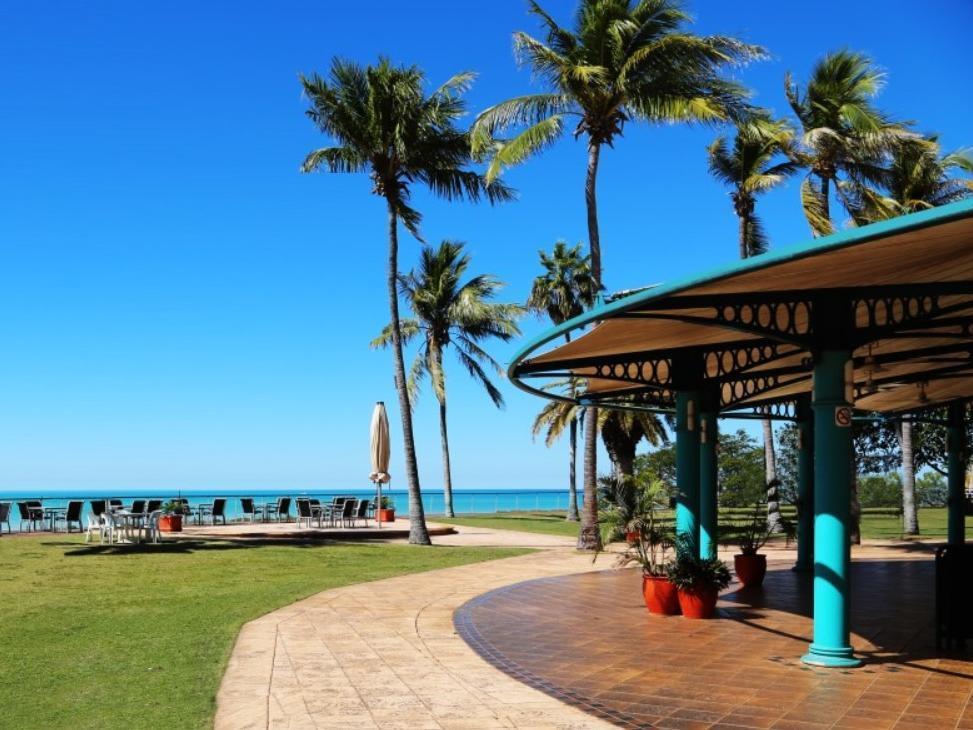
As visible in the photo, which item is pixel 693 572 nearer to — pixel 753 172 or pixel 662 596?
pixel 662 596

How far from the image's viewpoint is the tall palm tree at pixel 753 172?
25297mm

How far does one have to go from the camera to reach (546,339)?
9.15 metres

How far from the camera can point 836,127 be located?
24.2 meters

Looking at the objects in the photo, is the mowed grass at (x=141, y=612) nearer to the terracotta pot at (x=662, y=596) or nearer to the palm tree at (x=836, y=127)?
the terracotta pot at (x=662, y=596)

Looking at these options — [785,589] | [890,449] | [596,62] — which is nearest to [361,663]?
[785,589]

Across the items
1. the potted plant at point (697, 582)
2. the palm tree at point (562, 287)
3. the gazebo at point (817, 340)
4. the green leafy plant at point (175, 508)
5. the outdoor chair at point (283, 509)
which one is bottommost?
the outdoor chair at point (283, 509)

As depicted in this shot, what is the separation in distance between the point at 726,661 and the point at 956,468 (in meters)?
10.5

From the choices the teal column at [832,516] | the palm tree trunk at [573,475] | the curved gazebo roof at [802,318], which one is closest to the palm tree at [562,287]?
the palm tree trunk at [573,475]

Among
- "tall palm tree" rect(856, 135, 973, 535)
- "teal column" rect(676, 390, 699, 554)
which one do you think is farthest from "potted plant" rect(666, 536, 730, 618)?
"tall palm tree" rect(856, 135, 973, 535)

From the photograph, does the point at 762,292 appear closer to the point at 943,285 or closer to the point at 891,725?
the point at 943,285

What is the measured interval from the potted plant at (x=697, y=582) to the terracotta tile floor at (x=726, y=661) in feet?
0.81

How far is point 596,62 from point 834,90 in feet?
26.7

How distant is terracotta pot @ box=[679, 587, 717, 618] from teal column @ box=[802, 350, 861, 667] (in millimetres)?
2338

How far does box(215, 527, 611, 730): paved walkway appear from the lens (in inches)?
247
